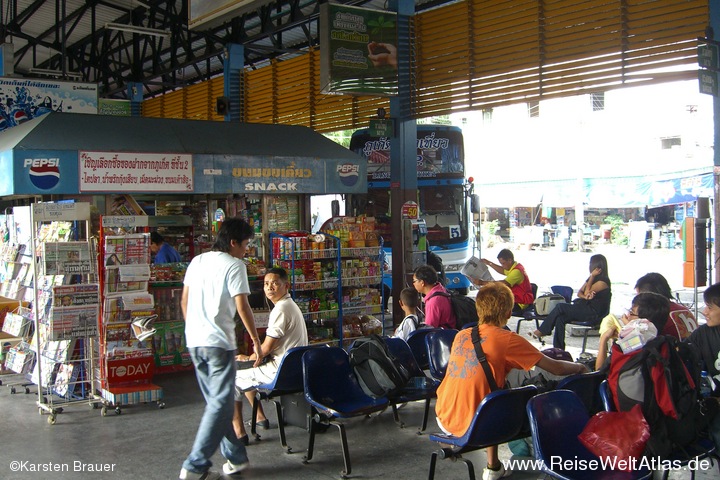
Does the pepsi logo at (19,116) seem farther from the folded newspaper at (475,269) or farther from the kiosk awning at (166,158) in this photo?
the folded newspaper at (475,269)

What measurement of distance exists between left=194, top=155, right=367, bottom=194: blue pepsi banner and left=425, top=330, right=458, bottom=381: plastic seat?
432 cm

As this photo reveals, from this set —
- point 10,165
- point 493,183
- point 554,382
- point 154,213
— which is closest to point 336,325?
point 154,213

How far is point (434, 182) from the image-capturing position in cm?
1388

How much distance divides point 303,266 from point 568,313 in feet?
10.8

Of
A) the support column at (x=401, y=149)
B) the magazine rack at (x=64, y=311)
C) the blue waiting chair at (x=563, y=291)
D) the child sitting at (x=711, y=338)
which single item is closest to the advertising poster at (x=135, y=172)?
the magazine rack at (x=64, y=311)

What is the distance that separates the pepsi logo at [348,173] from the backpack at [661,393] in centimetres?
651

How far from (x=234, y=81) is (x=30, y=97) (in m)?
4.85

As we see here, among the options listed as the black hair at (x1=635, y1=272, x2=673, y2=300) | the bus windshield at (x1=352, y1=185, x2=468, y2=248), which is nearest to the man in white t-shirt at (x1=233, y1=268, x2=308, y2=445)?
the black hair at (x1=635, y1=272, x2=673, y2=300)

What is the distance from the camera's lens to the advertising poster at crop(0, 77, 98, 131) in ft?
42.1

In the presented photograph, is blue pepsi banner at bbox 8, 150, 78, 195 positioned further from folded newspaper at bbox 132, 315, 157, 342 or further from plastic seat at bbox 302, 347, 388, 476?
plastic seat at bbox 302, 347, 388, 476

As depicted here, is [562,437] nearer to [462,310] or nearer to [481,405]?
[481,405]

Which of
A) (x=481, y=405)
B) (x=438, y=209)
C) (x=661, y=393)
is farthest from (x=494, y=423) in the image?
(x=438, y=209)

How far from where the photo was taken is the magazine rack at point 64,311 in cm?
696

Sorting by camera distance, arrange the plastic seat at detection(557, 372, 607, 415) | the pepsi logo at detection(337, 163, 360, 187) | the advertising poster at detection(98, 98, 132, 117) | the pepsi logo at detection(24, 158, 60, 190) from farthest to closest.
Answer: the advertising poster at detection(98, 98, 132, 117), the pepsi logo at detection(337, 163, 360, 187), the pepsi logo at detection(24, 158, 60, 190), the plastic seat at detection(557, 372, 607, 415)
